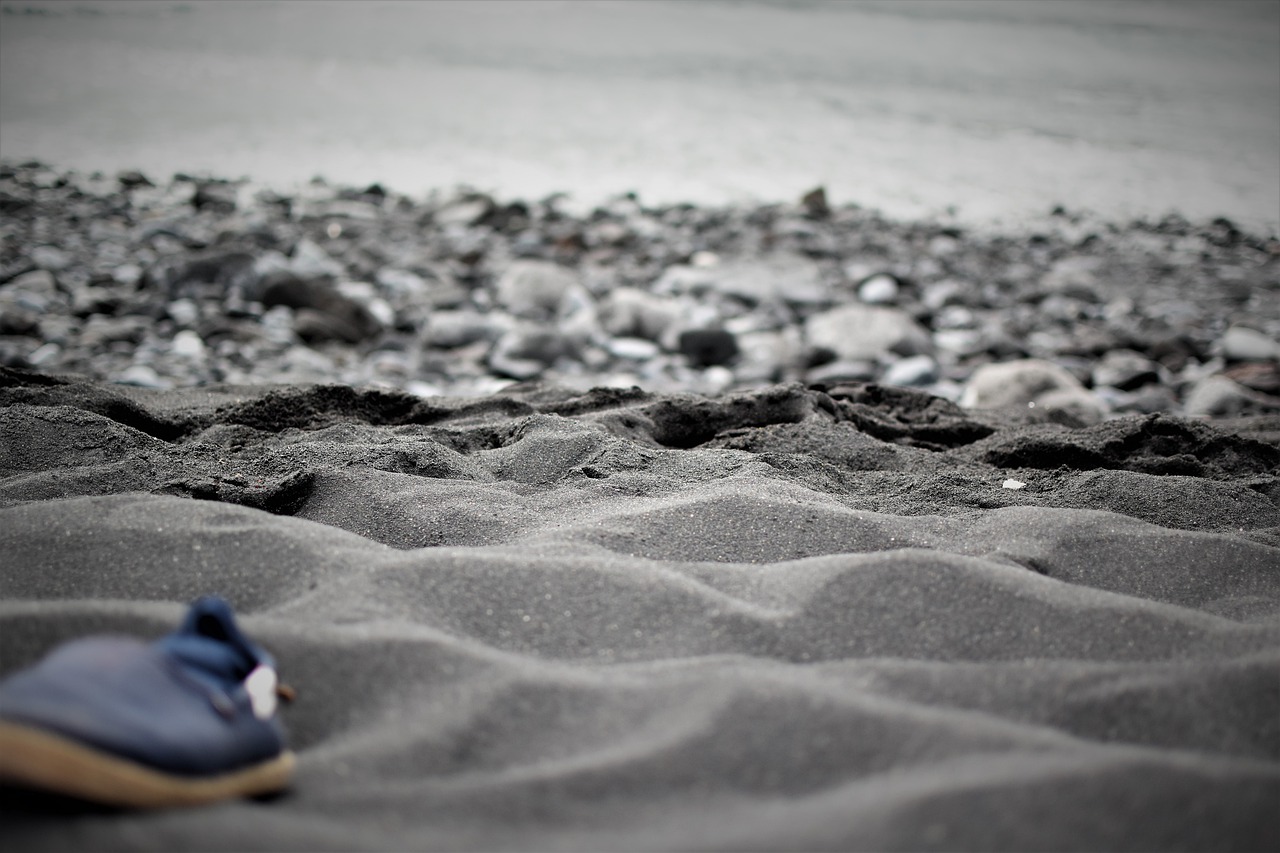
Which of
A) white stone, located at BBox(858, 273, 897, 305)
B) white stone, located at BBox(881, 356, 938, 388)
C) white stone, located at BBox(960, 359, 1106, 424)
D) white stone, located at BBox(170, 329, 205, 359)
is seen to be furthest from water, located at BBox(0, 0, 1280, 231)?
white stone, located at BBox(858, 273, 897, 305)

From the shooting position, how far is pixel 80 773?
0.85 m

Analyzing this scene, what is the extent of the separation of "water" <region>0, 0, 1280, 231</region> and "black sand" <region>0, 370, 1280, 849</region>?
12.2ft

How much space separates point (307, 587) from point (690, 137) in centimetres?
1259

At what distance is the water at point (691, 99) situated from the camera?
6.36 metres

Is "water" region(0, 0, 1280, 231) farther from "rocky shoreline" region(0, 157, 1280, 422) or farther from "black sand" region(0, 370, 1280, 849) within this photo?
"black sand" region(0, 370, 1280, 849)

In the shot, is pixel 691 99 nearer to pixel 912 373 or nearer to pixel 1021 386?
pixel 912 373

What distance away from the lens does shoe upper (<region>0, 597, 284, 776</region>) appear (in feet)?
2.87

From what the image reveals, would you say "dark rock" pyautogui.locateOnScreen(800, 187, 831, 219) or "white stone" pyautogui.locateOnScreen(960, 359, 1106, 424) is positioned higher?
"dark rock" pyautogui.locateOnScreen(800, 187, 831, 219)

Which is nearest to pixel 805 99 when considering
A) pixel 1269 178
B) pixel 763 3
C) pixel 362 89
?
pixel 763 3

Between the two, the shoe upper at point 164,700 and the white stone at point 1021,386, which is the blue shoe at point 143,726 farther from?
the white stone at point 1021,386

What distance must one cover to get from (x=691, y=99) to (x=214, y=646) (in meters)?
14.9

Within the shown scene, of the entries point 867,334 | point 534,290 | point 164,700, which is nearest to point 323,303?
point 534,290

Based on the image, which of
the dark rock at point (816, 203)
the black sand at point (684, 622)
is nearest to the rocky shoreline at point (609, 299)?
the dark rock at point (816, 203)

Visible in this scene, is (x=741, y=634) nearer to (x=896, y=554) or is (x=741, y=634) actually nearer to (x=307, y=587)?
(x=896, y=554)
